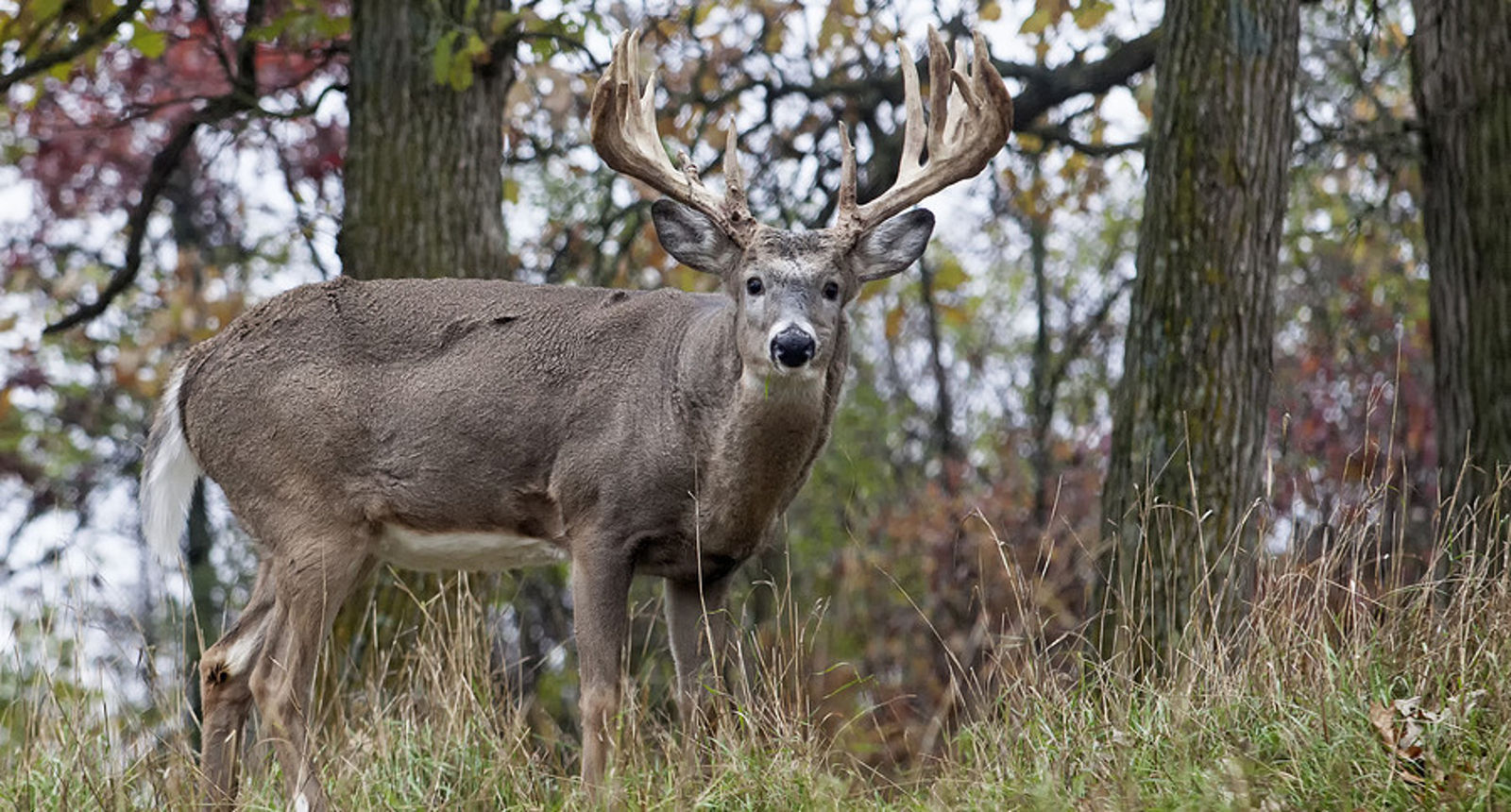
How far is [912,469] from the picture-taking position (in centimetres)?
1420

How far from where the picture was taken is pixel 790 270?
5547 millimetres

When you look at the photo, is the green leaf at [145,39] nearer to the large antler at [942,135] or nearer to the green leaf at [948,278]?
the large antler at [942,135]

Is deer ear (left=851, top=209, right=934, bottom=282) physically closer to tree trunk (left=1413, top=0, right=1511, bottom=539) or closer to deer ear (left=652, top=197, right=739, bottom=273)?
deer ear (left=652, top=197, right=739, bottom=273)

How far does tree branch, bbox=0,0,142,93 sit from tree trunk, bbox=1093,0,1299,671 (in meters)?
3.96

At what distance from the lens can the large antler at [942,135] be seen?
5766 millimetres

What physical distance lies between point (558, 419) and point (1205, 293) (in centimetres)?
206

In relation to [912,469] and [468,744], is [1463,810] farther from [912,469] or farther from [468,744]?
[912,469]

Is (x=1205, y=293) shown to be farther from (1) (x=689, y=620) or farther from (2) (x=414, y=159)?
(2) (x=414, y=159)

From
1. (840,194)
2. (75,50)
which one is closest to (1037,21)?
(840,194)

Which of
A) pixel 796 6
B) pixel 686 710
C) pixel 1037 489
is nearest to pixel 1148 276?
pixel 686 710

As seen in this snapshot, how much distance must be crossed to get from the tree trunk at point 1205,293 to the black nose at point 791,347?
130 centimetres

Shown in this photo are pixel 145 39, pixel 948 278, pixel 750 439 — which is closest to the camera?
pixel 750 439

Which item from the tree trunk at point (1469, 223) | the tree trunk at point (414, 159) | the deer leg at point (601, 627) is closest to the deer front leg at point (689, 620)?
the deer leg at point (601, 627)

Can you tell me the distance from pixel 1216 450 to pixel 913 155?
131 cm
